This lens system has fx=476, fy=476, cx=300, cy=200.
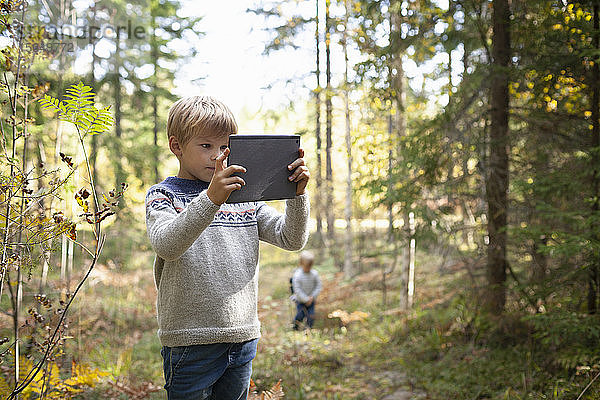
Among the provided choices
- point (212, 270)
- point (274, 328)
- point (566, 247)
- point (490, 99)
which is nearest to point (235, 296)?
point (212, 270)

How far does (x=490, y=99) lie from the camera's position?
5234mm

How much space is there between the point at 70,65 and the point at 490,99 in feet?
16.7

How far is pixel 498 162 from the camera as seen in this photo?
→ 4.93 meters

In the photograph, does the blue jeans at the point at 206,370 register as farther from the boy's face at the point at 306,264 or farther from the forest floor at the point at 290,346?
the boy's face at the point at 306,264

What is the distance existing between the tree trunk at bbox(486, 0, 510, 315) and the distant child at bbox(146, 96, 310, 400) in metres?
3.61

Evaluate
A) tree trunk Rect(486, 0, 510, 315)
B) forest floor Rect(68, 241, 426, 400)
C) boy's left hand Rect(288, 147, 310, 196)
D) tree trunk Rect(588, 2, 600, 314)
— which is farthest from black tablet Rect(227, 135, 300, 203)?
tree trunk Rect(486, 0, 510, 315)

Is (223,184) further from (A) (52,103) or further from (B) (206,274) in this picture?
(A) (52,103)

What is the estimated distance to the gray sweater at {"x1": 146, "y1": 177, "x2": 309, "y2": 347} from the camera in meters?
1.81

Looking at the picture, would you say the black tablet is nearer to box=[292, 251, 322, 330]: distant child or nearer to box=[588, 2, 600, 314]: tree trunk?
box=[588, 2, 600, 314]: tree trunk

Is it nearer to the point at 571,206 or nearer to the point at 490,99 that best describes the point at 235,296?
the point at 571,206

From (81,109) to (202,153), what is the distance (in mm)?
560

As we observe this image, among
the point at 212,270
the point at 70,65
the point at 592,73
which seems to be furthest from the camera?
the point at 70,65

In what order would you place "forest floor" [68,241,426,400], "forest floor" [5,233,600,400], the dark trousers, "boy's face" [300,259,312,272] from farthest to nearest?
"boy's face" [300,259,312,272] → the dark trousers → "forest floor" [68,241,426,400] → "forest floor" [5,233,600,400]

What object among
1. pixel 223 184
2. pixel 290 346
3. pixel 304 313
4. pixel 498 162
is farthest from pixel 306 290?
pixel 223 184
